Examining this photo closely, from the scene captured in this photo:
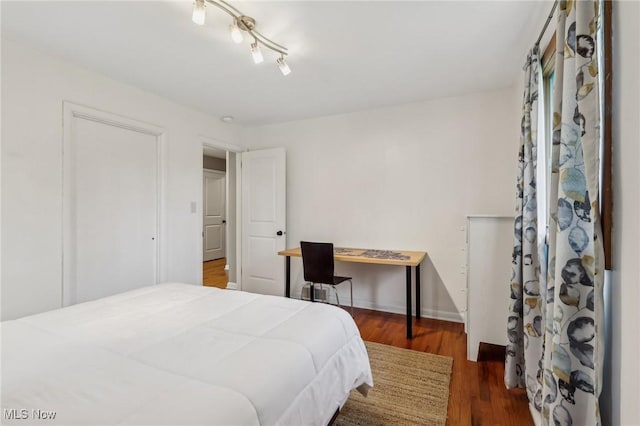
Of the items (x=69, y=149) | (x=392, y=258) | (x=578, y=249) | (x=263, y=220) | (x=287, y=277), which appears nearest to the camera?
(x=578, y=249)

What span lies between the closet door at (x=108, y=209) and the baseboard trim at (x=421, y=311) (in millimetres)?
2402

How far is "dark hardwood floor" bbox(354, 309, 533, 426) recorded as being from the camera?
174 cm

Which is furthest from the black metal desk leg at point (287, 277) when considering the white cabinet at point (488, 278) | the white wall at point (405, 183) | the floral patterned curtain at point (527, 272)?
the floral patterned curtain at point (527, 272)

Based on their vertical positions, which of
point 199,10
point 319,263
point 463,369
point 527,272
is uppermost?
point 199,10

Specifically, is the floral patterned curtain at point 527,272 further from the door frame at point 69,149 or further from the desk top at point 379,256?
the door frame at point 69,149

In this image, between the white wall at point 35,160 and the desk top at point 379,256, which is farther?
the desk top at point 379,256

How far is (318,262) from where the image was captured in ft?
10.0

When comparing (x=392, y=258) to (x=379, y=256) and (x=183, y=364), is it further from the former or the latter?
(x=183, y=364)

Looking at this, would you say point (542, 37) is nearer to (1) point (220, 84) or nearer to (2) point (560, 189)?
(2) point (560, 189)

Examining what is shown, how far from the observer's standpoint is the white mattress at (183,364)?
2.73ft

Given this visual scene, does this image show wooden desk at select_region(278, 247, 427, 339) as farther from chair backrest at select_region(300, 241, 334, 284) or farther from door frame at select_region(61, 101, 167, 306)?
door frame at select_region(61, 101, 167, 306)

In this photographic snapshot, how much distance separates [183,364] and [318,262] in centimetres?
207

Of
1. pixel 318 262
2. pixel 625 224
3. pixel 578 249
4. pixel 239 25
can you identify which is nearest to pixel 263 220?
pixel 318 262

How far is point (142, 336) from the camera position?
4.17ft
